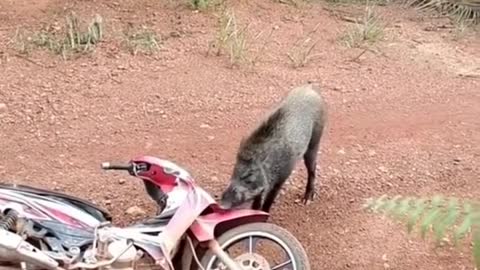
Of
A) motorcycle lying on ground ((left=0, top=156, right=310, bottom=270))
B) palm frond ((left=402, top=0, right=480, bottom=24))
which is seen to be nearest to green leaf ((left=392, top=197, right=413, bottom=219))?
motorcycle lying on ground ((left=0, top=156, right=310, bottom=270))

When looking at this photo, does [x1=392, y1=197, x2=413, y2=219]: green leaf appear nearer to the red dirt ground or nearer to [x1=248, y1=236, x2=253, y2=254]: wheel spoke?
[x1=248, y1=236, x2=253, y2=254]: wheel spoke

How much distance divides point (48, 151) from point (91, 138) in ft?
0.88

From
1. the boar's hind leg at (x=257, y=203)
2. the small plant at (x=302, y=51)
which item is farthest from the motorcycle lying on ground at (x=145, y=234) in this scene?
the small plant at (x=302, y=51)

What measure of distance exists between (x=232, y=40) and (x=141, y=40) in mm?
595

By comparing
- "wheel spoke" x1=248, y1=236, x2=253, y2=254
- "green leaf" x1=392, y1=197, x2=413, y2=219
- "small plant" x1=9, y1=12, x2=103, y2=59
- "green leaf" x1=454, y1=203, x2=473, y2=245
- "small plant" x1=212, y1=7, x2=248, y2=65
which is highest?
"green leaf" x1=454, y1=203, x2=473, y2=245

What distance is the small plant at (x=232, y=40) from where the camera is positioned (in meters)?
6.47

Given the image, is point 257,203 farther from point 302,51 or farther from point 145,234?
point 302,51

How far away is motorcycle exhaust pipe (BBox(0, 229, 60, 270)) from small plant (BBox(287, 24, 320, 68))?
334 centimetres

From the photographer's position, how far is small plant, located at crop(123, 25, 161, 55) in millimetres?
6522

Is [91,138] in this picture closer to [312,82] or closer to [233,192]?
[233,192]

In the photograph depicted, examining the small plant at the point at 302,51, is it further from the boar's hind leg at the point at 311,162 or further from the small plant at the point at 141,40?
the boar's hind leg at the point at 311,162

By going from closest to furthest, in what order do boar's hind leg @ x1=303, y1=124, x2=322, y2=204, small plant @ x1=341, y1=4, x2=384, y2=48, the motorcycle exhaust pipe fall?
the motorcycle exhaust pipe → boar's hind leg @ x1=303, y1=124, x2=322, y2=204 → small plant @ x1=341, y1=4, x2=384, y2=48


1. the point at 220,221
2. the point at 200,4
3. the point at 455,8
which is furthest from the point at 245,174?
the point at 455,8

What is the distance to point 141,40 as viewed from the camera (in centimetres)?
664
